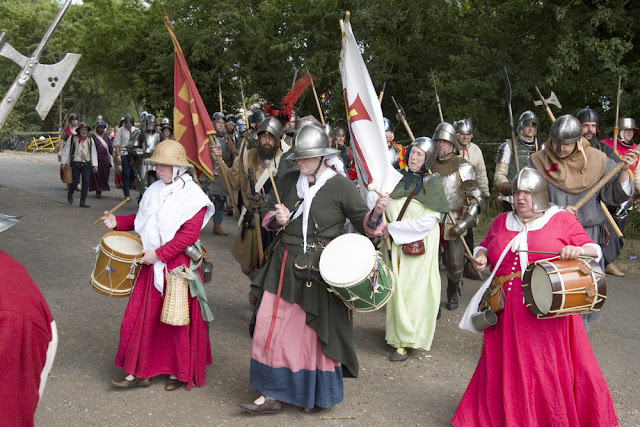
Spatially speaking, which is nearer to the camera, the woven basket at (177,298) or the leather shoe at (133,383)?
the woven basket at (177,298)

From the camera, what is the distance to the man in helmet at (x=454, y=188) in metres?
7.04

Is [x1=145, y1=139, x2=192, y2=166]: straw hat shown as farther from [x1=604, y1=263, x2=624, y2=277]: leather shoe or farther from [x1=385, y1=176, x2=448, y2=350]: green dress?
[x1=604, y1=263, x2=624, y2=277]: leather shoe

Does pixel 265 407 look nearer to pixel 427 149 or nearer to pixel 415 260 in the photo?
pixel 415 260

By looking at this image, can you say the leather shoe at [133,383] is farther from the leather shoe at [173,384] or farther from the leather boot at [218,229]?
the leather boot at [218,229]

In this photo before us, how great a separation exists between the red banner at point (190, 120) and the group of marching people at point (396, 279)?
0.40 m

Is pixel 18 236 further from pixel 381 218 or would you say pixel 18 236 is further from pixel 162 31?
pixel 162 31

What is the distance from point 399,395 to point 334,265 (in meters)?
1.39

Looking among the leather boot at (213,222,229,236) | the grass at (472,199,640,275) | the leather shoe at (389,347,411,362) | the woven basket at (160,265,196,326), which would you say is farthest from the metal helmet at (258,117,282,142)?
the grass at (472,199,640,275)

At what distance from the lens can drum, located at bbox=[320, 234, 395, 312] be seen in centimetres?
443

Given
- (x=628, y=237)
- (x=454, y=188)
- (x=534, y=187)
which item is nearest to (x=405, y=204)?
(x=454, y=188)

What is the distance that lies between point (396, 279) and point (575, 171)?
6.03 feet

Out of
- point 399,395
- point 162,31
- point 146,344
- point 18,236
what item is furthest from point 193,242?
point 162,31

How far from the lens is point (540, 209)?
14.4ft

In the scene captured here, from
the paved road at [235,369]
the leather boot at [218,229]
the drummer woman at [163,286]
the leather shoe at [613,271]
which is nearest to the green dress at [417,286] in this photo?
the paved road at [235,369]
